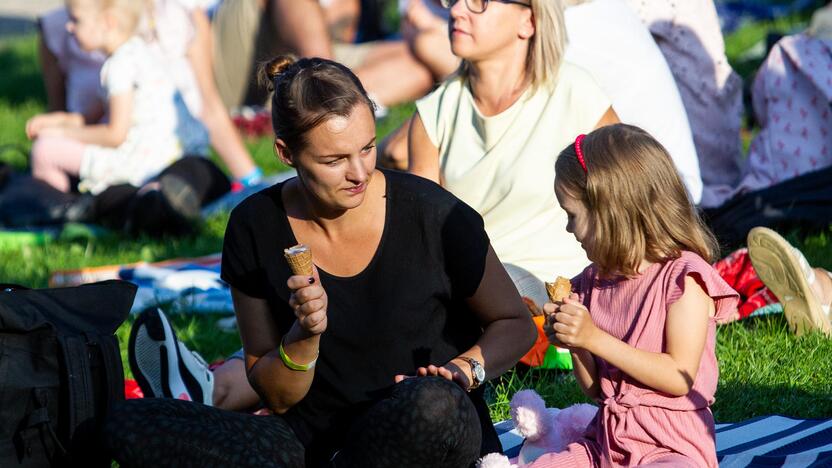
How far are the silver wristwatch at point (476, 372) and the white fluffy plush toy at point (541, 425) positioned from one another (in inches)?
9.1

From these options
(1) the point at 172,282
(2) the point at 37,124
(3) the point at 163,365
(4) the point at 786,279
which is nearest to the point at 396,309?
(3) the point at 163,365

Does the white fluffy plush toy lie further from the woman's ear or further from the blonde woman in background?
the woman's ear

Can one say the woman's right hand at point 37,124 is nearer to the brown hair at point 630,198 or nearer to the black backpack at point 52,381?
the black backpack at point 52,381

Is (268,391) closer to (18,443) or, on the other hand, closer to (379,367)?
(379,367)

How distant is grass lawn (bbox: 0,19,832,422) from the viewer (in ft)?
12.2

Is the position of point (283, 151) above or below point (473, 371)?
above

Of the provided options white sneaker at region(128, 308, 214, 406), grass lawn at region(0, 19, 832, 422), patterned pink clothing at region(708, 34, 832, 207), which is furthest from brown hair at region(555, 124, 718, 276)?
patterned pink clothing at region(708, 34, 832, 207)

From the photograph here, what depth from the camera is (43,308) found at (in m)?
3.15

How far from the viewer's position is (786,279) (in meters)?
4.04

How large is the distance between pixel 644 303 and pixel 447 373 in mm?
511

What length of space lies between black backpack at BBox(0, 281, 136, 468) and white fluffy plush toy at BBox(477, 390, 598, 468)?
1.05 meters

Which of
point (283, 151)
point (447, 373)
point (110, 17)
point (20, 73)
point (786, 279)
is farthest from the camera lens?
point (20, 73)

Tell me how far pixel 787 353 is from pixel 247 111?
5483 millimetres

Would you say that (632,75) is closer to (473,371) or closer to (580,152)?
(580,152)
